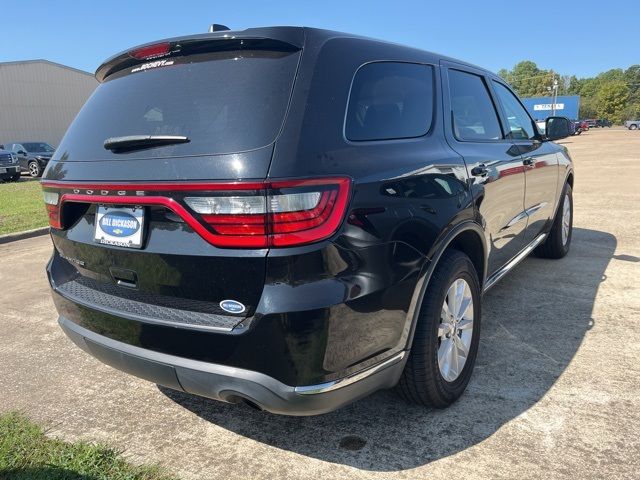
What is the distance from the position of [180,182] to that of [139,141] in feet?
1.11

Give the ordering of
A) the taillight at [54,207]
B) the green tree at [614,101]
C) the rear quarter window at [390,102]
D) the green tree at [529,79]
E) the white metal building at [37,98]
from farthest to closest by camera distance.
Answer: the green tree at [529,79], the green tree at [614,101], the white metal building at [37,98], the taillight at [54,207], the rear quarter window at [390,102]

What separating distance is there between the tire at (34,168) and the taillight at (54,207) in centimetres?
2163

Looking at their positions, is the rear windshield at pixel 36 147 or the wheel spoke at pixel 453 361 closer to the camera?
the wheel spoke at pixel 453 361

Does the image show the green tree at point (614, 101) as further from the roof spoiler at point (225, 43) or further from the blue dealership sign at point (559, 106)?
the roof spoiler at point (225, 43)

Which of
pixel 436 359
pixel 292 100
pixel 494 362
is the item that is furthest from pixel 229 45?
pixel 494 362

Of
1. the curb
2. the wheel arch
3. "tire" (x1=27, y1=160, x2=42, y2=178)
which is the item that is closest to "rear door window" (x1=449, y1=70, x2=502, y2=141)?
the wheel arch

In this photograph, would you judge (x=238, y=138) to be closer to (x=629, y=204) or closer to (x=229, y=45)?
(x=229, y=45)

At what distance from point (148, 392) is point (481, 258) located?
215cm

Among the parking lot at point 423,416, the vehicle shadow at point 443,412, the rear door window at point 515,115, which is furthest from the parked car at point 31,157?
the vehicle shadow at point 443,412

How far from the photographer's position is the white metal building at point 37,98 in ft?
106

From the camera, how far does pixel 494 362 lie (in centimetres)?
312

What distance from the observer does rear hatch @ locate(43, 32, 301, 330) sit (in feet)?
5.96

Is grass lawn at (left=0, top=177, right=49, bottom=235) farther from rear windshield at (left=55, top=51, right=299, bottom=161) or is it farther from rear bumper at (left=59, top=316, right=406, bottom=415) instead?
rear bumper at (left=59, top=316, right=406, bottom=415)

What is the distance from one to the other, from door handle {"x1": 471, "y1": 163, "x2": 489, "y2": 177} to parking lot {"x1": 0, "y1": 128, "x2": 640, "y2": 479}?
46.2 inches
